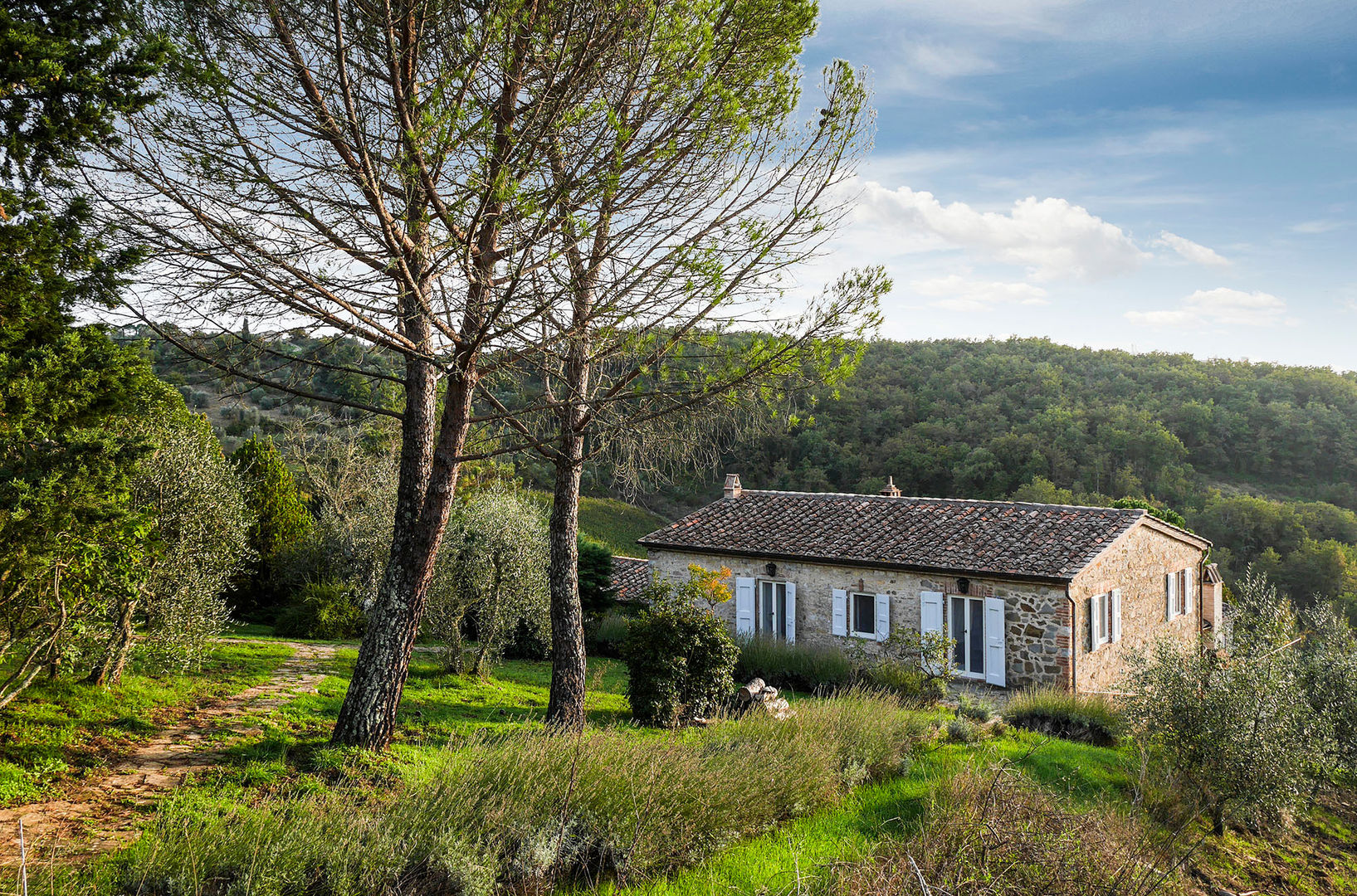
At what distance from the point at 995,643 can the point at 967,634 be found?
643mm

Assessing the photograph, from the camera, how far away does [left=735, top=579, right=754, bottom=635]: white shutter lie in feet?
58.7

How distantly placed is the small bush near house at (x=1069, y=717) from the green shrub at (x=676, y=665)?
194 inches

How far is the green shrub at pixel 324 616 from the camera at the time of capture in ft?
49.7

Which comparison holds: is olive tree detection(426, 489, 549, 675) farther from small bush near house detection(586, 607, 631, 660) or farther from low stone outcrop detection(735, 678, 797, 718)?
small bush near house detection(586, 607, 631, 660)

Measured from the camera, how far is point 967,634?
1522 centimetres

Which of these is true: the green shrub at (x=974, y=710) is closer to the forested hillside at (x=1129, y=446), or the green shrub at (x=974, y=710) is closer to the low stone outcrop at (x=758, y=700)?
the low stone outcrop at (x=758, y=700)

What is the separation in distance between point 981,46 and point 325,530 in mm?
16091

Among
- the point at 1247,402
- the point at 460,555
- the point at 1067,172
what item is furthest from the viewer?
the point at 1247,402

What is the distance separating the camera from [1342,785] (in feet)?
33.6

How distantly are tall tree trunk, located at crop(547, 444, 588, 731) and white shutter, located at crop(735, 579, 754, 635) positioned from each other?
30.5 ft

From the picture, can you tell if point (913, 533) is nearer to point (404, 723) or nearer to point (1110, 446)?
point (404, 723)

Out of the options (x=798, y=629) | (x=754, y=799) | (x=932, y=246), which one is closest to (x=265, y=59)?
(x=754, y=799)

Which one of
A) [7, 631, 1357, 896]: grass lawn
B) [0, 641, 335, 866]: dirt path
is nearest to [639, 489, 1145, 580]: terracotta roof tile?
[7, 631, 1357, 896]: grass lawn

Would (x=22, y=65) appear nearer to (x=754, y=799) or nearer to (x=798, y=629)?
(x=754, y=799)
